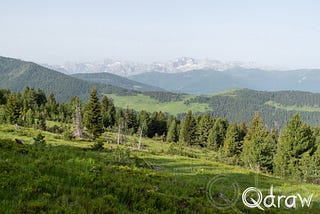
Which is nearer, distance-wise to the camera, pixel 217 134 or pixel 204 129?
pixel 217 134

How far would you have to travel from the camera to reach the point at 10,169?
33.2 feet

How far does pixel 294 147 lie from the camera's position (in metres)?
58.2

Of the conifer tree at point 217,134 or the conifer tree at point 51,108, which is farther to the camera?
the conifer tree at point 51,108

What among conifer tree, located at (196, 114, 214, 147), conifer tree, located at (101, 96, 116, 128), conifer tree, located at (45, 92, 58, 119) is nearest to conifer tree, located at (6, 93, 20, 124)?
conifer tree, located at (45, 92, 58, 119)

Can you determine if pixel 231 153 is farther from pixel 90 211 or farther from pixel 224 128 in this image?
pixel 90 211

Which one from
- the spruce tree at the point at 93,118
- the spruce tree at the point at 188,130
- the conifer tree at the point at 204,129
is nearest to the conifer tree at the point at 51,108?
the spruce tree at the point at 188,130

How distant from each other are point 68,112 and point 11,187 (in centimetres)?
11723

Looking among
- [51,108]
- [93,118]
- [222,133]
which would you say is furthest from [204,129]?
[51,108]

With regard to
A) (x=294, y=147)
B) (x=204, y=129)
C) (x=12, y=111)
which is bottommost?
(x=204, y=129)

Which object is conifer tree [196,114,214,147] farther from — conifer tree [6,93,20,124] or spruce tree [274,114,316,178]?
conifer tree [6,93,20,124]

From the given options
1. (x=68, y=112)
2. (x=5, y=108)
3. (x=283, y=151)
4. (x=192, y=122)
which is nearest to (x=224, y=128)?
(x=192, y=122)

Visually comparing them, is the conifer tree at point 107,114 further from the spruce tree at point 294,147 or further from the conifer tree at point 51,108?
the spruce tree at point 294,147

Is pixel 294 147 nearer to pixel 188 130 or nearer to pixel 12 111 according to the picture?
pixel 188 130

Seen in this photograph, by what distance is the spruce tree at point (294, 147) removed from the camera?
188ft
